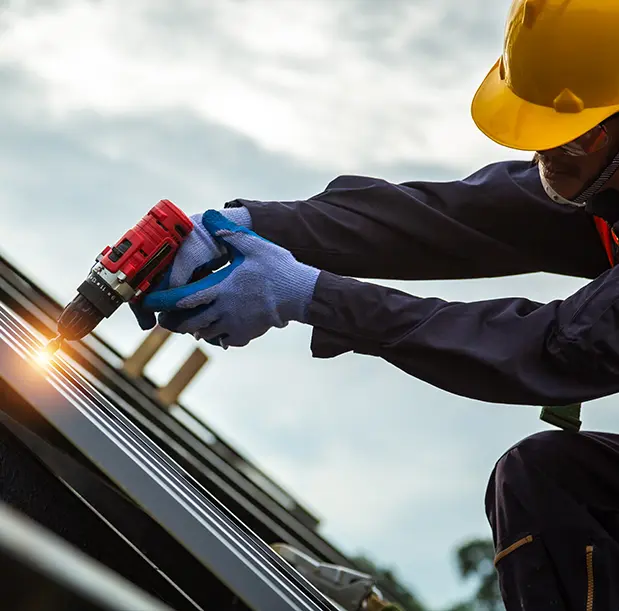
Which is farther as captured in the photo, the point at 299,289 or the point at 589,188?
the point at 589,188

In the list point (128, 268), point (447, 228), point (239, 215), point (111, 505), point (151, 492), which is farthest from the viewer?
point (447, 228)

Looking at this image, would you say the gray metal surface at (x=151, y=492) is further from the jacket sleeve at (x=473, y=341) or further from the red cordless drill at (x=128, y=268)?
the jacket sleeve at (x=473, y=341)

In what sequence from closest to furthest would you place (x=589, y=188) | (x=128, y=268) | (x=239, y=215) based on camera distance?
(x=128, y=268), (x=589, y=188), (x=239, y=215)

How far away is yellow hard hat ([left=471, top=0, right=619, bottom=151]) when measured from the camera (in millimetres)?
2520

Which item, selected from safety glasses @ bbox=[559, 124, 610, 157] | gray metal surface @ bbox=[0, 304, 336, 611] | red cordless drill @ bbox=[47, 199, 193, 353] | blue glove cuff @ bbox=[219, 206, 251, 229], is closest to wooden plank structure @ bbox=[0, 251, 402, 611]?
gray metal surface @ bbox=[0, 304, 336, 611]

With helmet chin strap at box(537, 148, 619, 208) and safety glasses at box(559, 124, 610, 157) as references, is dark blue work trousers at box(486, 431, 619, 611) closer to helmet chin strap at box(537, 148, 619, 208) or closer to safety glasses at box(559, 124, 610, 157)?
helmet chin strap at box(537, 148, 619, 208)

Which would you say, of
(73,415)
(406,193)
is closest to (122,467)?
(73,415)

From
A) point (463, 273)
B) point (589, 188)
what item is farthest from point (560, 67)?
point (463, 273)

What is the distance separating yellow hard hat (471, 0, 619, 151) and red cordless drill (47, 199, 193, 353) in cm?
113

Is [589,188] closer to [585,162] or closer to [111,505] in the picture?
[585,162]

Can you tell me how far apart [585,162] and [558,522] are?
1.07 meters

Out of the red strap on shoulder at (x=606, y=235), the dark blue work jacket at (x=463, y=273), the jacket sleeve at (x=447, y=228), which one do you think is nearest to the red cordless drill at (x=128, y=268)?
the dark blue work jacket at (x=463, y=273)

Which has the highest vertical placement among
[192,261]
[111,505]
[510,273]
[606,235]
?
[606,235]

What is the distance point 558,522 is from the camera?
243 centimetres
